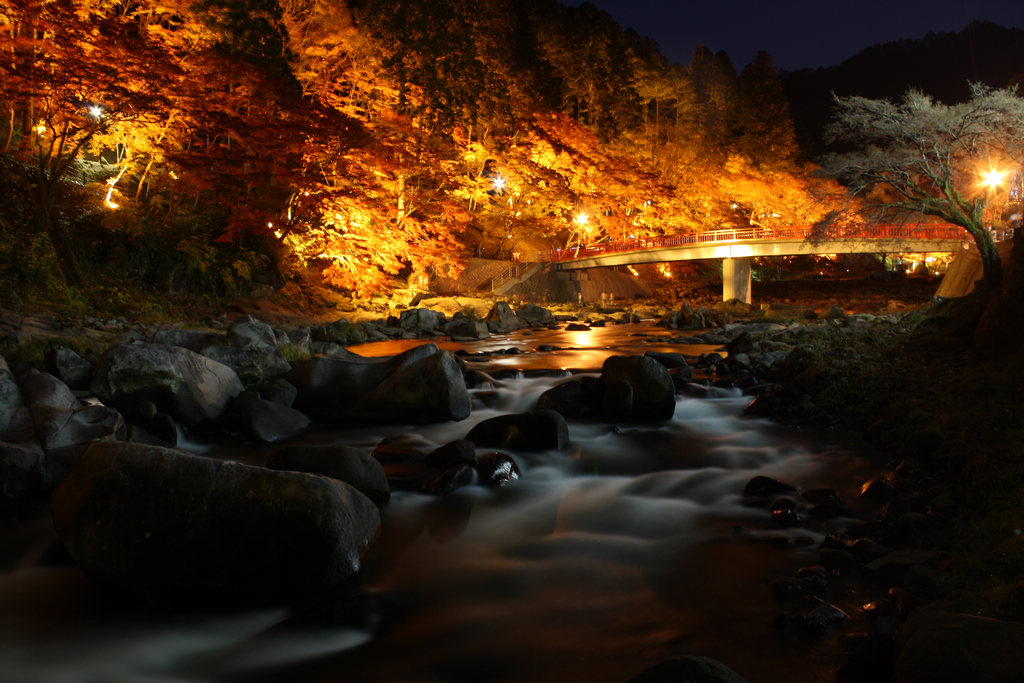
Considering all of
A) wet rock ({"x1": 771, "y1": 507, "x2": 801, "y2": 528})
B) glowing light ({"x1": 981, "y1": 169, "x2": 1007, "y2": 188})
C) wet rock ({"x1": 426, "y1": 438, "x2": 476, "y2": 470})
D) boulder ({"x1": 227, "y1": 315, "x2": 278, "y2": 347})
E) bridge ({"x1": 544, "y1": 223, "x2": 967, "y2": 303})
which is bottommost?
wet rock ({"x1": 771, "y1": 507, "x2": 801, "y2": 528})

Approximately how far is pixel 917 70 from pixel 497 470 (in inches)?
4707

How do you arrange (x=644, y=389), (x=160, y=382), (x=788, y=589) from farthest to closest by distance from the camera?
(x=644, y=389) < (x=160, y=382) < (x=788, y=589)

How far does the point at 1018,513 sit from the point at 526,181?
33472 millimetres

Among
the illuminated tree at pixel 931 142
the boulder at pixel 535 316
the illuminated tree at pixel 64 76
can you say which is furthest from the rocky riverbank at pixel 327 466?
the boulder at pixel 535 316

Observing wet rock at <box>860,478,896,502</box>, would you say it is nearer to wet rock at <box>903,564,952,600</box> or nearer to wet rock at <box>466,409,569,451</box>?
wet rock at <box>903,564,952,600</box>

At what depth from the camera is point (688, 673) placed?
2746mm

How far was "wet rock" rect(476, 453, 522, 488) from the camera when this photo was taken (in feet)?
21.6

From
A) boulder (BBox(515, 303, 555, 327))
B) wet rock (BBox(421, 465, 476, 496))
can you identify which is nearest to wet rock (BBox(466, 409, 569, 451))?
wet rock (BBox(421, 465, 476, 496))

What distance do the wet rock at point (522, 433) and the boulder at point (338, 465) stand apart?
202cm

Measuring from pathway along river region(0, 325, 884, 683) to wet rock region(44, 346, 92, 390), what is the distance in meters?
3.26

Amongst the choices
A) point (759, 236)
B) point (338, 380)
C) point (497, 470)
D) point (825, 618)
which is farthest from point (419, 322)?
point (825, 618)

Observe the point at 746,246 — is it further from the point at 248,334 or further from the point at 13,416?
the point at 13,416

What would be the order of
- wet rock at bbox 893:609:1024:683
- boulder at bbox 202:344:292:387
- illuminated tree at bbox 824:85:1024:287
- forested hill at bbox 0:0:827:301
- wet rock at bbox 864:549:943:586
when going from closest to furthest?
wet rock at bbox 893:609:1024:683 < wet rock at bbox 864:549:943:586 < boulder at bbox 202:344:292:387 < illuminated tree at bbox 824:85:1024:287 < forested hill at bbox 0:0:827:301

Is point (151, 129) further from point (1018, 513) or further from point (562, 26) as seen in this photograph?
point (562, 26)
